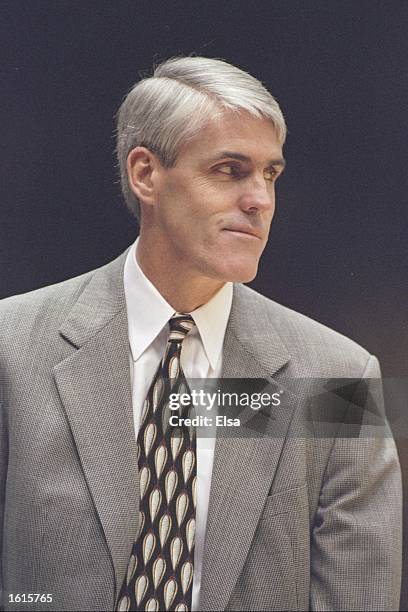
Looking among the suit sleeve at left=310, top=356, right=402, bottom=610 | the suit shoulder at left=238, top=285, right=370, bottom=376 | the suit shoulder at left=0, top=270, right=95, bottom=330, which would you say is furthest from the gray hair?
the suit sleeve at left=310, top=356, right=402, bottom=610

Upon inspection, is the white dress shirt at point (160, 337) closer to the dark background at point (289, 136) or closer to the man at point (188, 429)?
the man at point (188, 429)

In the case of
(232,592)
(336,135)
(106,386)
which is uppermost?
(336,135)

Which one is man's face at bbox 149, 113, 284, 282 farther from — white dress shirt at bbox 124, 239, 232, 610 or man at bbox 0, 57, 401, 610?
white dress shirt at bbox 124, 239, 232, 610

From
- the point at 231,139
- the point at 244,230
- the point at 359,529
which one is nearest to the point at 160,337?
the point at 244,230

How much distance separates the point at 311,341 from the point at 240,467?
0.32m

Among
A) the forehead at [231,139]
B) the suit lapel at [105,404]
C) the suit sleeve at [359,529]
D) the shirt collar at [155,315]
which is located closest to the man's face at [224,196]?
the forehead at [231,139]

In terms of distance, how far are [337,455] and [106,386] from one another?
505mm

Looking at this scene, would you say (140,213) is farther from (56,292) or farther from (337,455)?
(337,455)

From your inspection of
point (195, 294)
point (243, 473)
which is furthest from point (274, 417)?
point (195, 294)

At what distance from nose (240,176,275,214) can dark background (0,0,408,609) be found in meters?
0.11

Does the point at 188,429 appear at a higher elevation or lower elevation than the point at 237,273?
lower

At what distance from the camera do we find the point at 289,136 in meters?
2.05

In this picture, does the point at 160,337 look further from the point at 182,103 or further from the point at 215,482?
the point at 182,103

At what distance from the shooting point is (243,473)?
1.96 meters
